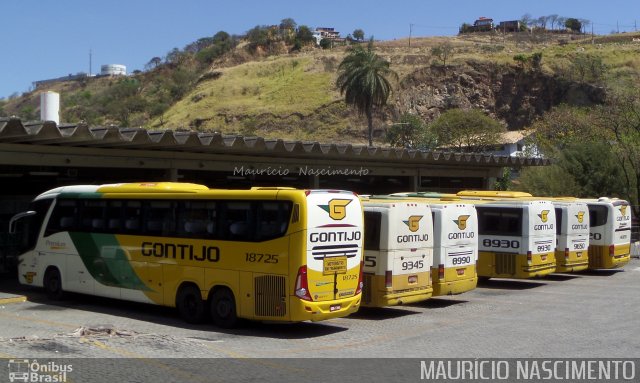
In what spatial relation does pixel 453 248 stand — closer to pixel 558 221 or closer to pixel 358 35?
pixel 558 221

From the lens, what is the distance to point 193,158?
82.3 ft

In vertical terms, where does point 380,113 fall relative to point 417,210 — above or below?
above

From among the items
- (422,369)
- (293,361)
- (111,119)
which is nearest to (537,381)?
(422,369)

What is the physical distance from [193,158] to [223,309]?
11495mm

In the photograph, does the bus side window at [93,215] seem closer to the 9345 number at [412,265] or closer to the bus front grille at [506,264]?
the 9345 number at [412,265]

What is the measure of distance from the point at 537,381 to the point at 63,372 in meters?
6.14

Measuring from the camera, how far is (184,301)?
1506 cm

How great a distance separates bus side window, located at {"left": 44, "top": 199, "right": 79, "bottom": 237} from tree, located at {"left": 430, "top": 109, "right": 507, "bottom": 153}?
56419 mm

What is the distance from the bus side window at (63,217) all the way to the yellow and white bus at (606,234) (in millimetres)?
17205

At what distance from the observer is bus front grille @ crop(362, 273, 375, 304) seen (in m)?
15.7

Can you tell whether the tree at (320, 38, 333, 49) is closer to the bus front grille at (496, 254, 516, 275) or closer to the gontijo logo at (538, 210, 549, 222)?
the gontijo logo at (538, 210, 549, 222)

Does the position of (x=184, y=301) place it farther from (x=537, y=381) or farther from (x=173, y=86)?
(x=173, y=86)

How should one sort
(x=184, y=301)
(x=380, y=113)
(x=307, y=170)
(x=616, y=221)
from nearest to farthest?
(x=184, y=301) < (x=616, y=221) < (x=307, y=170) < (x=380, y=113)

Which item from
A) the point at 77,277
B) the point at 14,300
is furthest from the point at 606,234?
the point at 14,300
